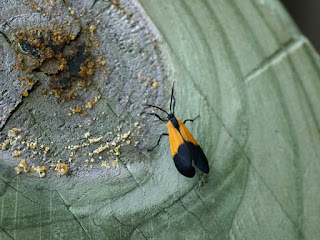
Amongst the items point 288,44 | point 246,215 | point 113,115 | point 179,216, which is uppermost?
point 113,115

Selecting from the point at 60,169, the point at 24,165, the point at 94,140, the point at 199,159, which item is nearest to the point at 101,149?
the point at 94,140

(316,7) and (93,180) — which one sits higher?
(93,180)

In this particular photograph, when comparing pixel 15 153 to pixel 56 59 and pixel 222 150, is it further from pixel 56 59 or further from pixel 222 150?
pixel 222 150

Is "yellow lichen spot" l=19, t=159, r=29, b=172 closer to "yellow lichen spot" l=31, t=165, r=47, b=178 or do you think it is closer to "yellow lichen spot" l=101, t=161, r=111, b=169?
"yellow lichen spot" l=31, t=165, r=47, b=178

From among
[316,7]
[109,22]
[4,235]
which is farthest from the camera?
[316,7]

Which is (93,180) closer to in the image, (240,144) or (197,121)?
(197,121)

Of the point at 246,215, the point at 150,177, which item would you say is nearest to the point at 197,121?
the point at 150,177

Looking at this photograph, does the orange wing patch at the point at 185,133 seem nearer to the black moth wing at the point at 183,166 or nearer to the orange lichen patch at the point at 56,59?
the black moth wing at the point at 183,166
